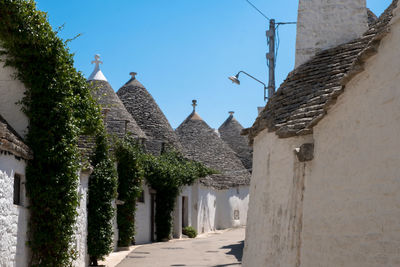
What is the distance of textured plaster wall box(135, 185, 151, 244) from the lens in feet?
68.0

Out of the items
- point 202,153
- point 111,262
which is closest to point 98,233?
point 111,262

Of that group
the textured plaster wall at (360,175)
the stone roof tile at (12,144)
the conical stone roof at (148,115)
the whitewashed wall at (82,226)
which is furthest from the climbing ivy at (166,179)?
the textured plaster wall at (360,175)

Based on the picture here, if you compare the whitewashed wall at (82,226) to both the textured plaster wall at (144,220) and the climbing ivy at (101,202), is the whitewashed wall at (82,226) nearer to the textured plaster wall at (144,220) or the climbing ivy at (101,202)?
the climbing ivy at (101,202)

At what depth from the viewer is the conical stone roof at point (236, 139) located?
4076 centimetres

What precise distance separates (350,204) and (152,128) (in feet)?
65.1

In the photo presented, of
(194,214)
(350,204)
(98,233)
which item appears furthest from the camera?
(194,214)

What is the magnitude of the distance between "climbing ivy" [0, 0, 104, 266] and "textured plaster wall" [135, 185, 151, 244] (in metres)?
10.0

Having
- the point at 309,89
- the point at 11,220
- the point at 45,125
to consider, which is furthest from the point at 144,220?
the point at 309,89

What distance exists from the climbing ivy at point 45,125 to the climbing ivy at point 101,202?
297 centimetres

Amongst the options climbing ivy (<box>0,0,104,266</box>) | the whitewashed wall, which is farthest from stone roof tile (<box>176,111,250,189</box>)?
climbing ivy (<box>0,0,104,266</box>)

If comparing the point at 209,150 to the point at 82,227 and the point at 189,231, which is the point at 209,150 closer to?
the point at 189,231

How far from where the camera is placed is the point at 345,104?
679cm

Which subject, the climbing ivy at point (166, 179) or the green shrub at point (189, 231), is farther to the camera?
the green shrub at point (189, 231)

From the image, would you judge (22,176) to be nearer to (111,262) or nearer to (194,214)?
(111,262)
